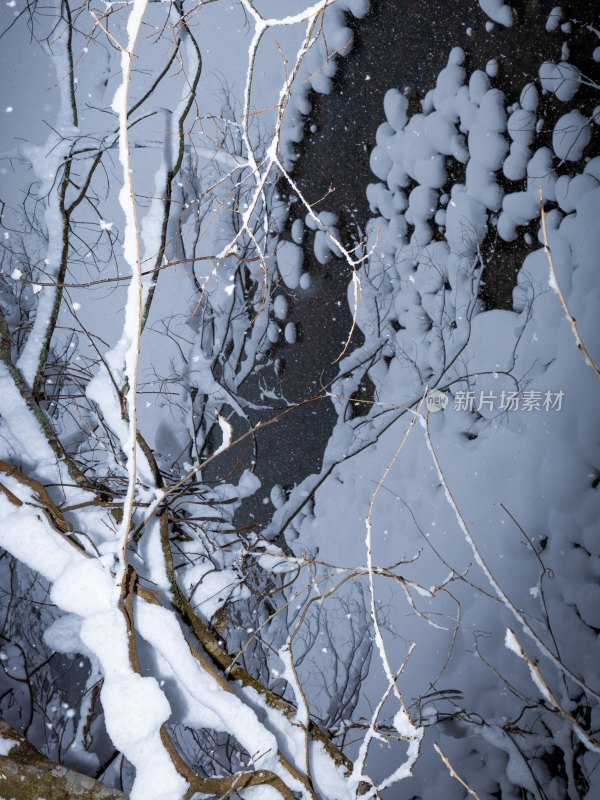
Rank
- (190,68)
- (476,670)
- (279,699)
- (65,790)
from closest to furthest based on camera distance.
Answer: (65,790) < (279,699) < (190,68) < (476,670)

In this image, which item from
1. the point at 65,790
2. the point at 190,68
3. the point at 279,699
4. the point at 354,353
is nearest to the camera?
the point at 65,790

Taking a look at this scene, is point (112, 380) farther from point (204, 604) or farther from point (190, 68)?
point (190, 68)

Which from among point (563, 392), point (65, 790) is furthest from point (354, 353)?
point (65, 790)

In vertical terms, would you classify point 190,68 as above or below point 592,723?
above

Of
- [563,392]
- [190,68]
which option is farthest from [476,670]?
[190,68]

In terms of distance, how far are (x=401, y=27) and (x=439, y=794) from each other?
230 inches

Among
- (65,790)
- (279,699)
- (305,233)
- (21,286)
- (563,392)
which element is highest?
(305,233)

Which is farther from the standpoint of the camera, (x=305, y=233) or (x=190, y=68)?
(x=305, y=233)

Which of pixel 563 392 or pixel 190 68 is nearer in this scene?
pixel 190 68

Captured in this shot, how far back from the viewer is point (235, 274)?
4816 millimetres

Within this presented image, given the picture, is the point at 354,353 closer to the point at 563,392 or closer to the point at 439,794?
the point at 563,392

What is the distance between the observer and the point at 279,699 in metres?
1.94

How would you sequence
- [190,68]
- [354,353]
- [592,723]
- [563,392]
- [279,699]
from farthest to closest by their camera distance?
1. [354,353]
2. [563,392]
3. [592,723]
4. [190,68]
5. [279,699]

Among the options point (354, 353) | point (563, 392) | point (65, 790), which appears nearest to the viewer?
point (65, 790)
